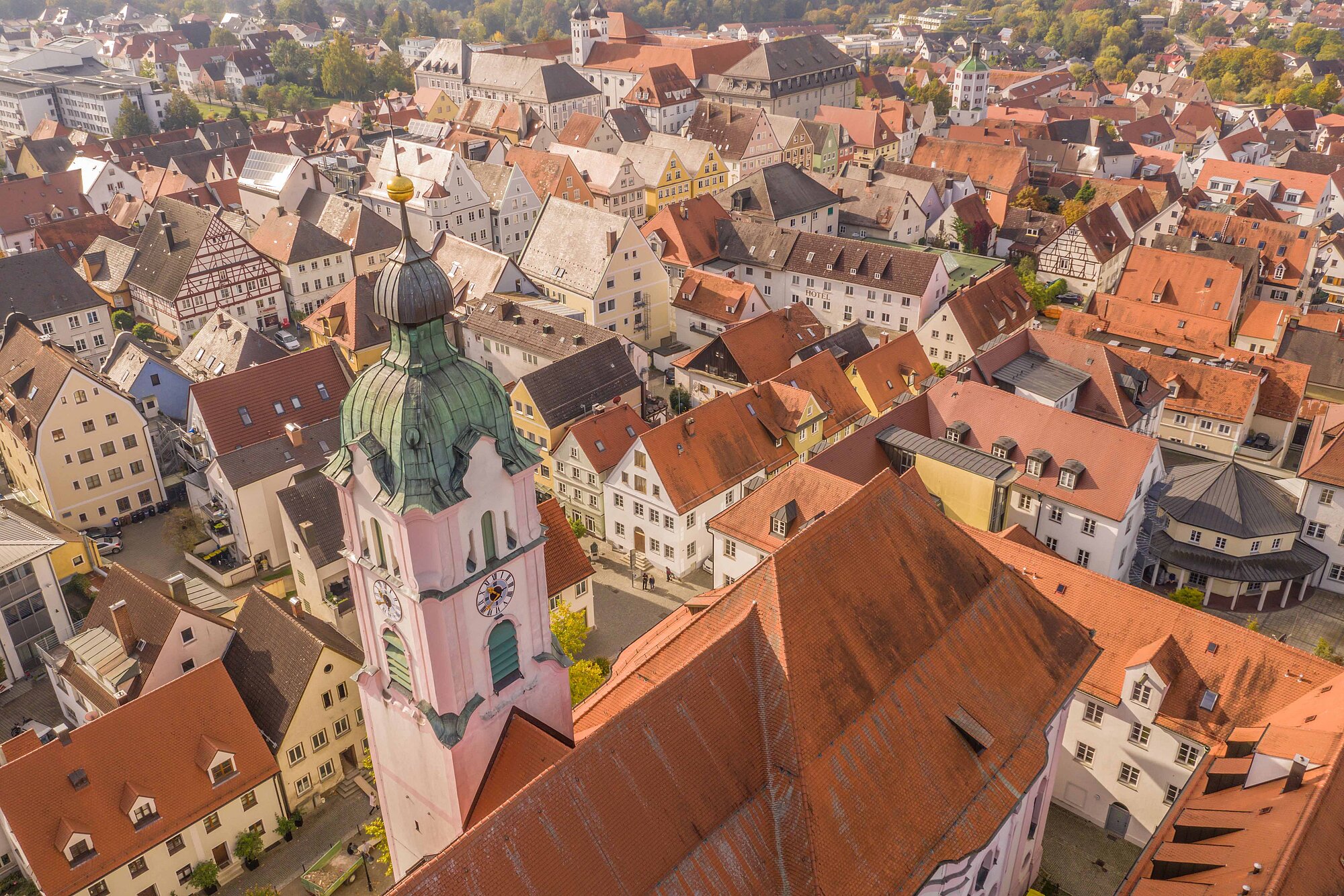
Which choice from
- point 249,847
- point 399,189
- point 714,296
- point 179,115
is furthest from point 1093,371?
point 179,115

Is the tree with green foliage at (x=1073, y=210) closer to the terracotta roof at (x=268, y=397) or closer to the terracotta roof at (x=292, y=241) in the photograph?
the terracotta roof at (x=292, y=241)

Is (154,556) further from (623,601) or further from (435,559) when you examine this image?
(435,559)

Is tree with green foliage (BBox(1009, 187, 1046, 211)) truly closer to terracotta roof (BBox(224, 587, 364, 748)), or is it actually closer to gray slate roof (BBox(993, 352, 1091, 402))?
gray slate roof (BBox(993, 352, 1091, 402))

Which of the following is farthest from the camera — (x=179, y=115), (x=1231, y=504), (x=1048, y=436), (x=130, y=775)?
(x=179, y=115)

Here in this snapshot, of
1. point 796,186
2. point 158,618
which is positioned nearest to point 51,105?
point 796,186

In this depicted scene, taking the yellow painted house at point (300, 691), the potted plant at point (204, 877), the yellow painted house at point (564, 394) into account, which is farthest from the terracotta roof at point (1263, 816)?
the yellow painted house at point (564, 394)

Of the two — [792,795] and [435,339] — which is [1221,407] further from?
[435,339]
